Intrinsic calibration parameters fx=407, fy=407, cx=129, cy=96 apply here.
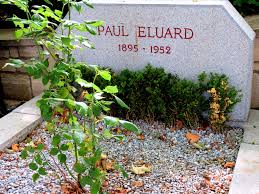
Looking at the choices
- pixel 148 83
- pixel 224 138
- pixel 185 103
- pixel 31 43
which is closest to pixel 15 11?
pixel 31 43

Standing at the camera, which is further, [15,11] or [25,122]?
[15,11]

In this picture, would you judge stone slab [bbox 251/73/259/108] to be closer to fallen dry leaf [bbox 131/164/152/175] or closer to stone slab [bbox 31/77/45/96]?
fallen dry leaf [bbox 131/164/152/175]

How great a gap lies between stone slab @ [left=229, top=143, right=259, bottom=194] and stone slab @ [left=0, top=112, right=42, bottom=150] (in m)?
1.80

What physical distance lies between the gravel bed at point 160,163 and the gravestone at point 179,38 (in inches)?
20.5

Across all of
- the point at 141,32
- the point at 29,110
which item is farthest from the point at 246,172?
the point at 29,110

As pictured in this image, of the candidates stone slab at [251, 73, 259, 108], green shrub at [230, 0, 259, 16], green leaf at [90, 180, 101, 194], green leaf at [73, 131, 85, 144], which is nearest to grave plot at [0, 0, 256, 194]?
stone slab at [251, 73, 259, 108]

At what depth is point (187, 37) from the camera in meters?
3.48

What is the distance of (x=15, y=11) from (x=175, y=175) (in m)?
3.14

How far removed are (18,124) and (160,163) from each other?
1.39 meters

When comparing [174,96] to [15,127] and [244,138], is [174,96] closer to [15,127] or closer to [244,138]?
[244,138]

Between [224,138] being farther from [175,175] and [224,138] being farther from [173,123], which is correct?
[175,175]

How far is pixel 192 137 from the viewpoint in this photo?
3340 millimetres

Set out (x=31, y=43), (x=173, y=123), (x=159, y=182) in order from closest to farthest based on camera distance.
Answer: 1. (x=159, y=182)
2. (x=173, y=123)
3. (x=31, y=43)

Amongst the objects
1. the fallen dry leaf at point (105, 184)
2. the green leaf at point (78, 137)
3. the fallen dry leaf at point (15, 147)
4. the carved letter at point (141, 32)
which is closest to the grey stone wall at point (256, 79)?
the carved letter at point (141, 32)
